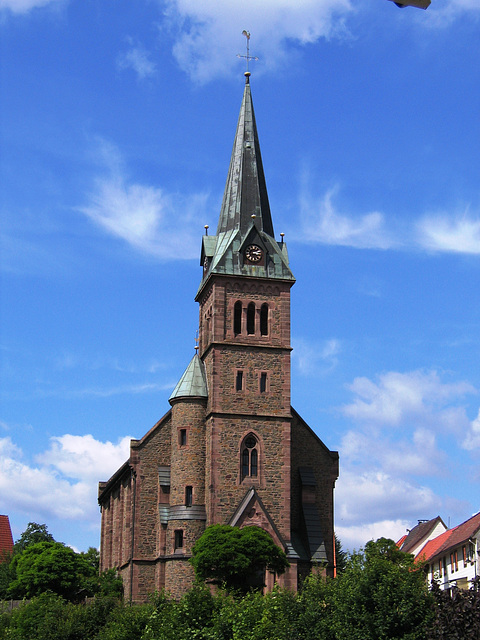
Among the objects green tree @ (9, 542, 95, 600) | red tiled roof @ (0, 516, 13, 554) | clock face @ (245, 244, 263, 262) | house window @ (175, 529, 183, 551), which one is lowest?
green tree @ (9, 542, 95, 600)

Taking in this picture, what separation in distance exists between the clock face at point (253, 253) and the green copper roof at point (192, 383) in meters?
8.17

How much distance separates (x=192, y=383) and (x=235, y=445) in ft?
17.7

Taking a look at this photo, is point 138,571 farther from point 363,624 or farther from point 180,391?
point 363,624

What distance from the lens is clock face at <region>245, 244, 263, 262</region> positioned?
65.0 meters

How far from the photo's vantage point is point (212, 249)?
220 feet

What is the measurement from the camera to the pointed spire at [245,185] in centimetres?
6694

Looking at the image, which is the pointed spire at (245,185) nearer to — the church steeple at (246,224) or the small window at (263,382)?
the church steeple at (246,224)

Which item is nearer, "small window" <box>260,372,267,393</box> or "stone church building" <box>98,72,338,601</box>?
"stone church building" <box>98,72,338,601</box>

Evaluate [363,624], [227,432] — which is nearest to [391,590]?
[363,624]

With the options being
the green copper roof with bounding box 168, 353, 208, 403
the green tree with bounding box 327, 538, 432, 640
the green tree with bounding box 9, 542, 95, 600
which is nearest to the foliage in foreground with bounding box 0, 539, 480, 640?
the green tree with bounding box 327, 538, 432, 640

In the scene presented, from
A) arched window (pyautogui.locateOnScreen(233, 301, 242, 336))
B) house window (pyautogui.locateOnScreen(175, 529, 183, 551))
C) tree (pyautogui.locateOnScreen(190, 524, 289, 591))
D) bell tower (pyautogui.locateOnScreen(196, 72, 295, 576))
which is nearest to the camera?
tree (pyautogui.locateOnScreen(190, 524, 289, 591))

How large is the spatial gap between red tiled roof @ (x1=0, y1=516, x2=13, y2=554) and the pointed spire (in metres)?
47.4

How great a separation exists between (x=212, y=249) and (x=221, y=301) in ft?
17.6

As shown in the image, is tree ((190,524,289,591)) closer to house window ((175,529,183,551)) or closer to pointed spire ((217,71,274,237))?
house window ((175,529,183,551))
